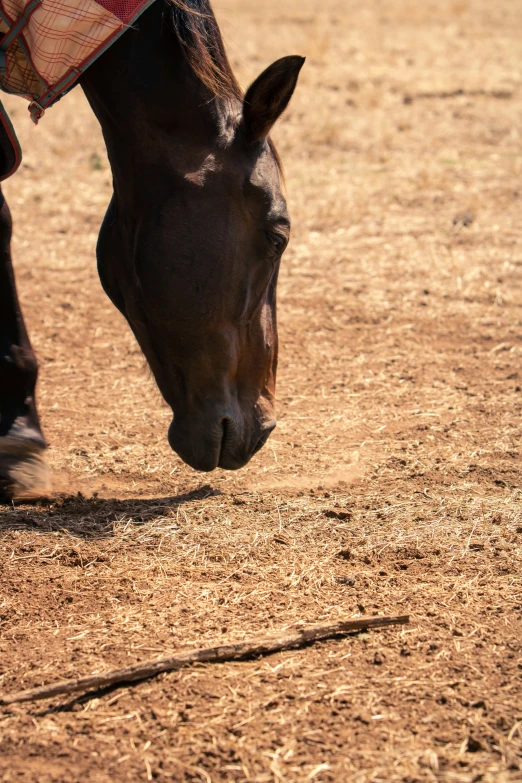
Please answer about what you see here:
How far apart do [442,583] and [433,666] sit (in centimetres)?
43

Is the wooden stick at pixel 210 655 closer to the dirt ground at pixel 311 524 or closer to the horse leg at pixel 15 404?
the dirt ground at pixel 311 524

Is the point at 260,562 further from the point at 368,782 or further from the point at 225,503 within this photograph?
the point at 368,782

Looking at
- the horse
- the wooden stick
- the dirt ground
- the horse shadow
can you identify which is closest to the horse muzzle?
the horse

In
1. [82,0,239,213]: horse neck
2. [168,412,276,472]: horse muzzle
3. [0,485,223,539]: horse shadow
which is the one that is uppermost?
[82,0,239,213]: horse neck

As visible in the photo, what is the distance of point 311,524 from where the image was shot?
2.95m

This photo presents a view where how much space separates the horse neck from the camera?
2498 millimetres

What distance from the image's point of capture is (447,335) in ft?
15.5

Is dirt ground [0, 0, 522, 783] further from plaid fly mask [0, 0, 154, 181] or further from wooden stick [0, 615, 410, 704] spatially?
plaid fly mask [0, 0, 154, 181]

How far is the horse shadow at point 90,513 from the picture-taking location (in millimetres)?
2908

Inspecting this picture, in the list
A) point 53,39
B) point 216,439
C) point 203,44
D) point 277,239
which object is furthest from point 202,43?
point 216,439

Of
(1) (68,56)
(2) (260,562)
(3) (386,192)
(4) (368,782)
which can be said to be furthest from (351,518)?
(3) (386,192)

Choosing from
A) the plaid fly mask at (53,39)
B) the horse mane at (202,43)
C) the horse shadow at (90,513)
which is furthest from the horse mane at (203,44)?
the horse shadow at (90,513)

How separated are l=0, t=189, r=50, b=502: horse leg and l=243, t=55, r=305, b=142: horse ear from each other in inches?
43.4

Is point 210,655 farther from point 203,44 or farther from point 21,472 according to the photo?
point 203,44
